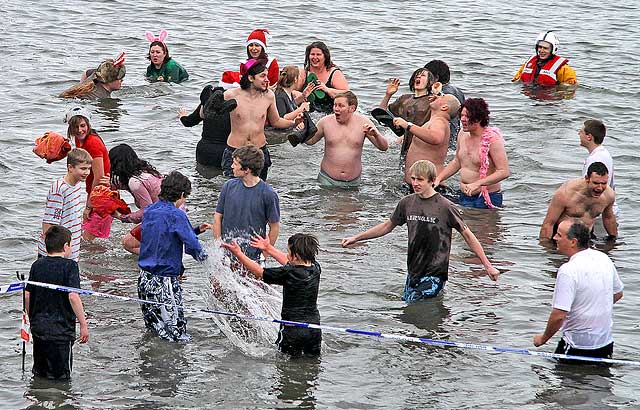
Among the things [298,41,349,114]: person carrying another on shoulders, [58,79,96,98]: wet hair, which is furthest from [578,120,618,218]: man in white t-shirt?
[58,79,96,98]: wet hair

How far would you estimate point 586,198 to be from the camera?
35.3 feet

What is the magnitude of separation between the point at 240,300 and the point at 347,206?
3.71 metres

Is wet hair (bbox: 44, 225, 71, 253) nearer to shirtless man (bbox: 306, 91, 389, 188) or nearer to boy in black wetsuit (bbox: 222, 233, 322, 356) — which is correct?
boy in black wetsuit (bbox: 222, 233, 322, 356)

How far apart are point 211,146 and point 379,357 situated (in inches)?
201

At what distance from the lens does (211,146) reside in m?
13.5

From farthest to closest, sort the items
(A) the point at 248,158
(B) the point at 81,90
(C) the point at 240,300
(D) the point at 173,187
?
1. (B) the point at 81,90
2. (C) the point at 240,300
3. (A) the point at 248,158
4. (D) the point at 173,187

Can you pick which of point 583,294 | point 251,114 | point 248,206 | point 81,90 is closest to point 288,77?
point 251,114

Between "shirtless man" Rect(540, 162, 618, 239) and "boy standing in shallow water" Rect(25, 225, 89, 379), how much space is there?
5.05m

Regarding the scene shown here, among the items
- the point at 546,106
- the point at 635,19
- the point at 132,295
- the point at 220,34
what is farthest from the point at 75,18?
the point at 132,295

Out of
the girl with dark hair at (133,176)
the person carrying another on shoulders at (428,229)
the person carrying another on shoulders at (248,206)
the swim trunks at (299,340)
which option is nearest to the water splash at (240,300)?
the person carrying another on shoulders at (248,206)

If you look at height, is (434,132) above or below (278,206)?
above

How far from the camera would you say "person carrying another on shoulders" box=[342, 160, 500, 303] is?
9336mm

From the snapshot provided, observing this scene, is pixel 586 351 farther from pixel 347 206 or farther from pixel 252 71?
pixel 252 71

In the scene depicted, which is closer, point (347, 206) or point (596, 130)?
point (596, 130)
